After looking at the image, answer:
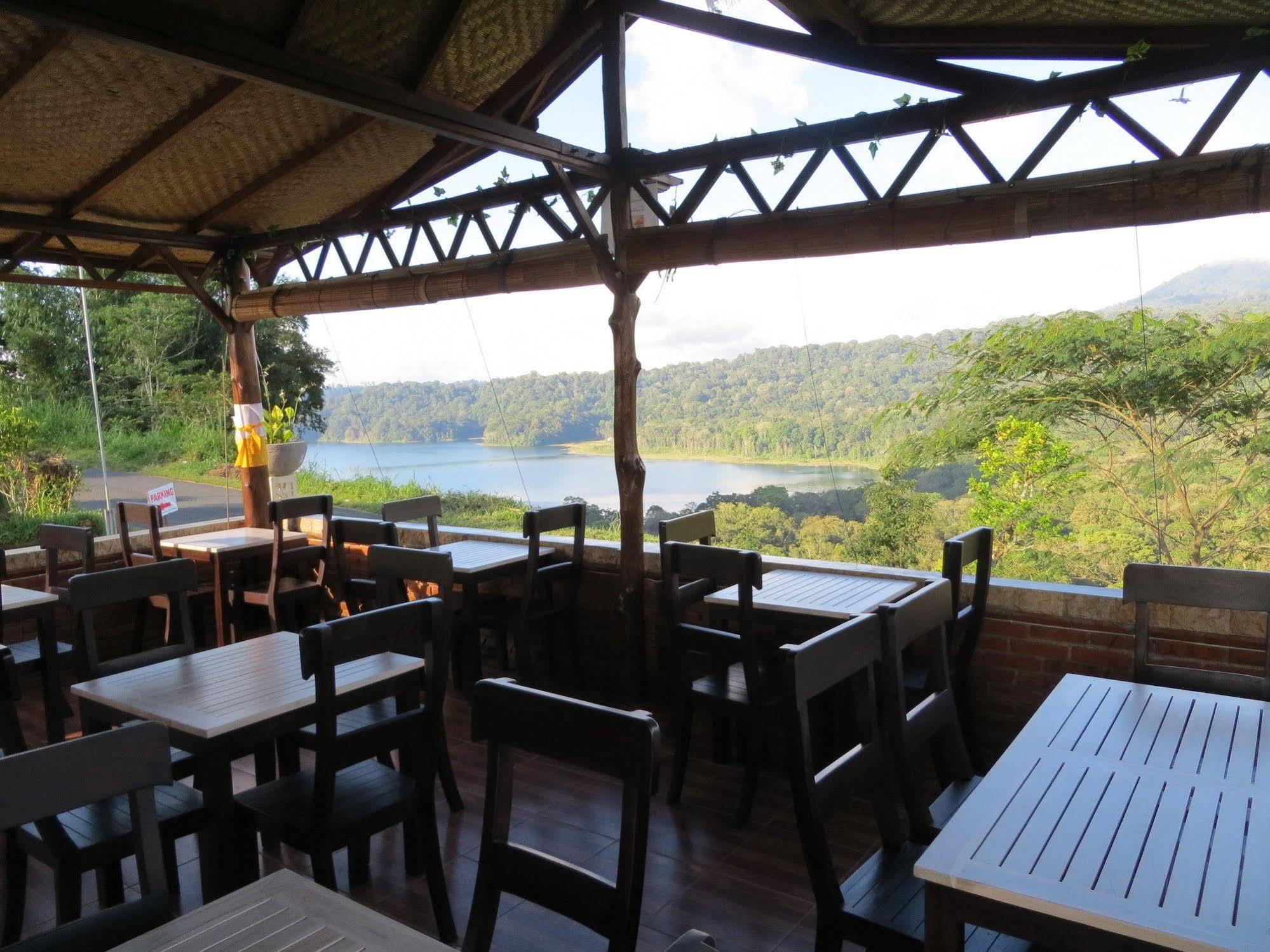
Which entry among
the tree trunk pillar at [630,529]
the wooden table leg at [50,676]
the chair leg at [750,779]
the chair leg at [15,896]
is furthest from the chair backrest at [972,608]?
the wooden table leg at [50,676]

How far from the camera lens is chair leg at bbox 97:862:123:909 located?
2.39 m

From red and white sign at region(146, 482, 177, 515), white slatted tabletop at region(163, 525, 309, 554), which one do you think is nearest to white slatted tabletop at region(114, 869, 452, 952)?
white slatted tabletop at region(163, 525, 309, 554)

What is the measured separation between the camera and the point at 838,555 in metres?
6.12

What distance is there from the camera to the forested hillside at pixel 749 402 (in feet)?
18.9

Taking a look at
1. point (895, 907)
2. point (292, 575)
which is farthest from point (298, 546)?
point (895, 907)

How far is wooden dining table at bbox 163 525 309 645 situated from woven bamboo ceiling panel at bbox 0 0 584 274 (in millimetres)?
2073

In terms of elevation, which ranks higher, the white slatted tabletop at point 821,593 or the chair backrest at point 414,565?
the chair backrest at point 414,565

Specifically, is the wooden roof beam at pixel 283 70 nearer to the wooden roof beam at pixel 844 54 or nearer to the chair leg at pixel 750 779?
the wooden roof beam at pixel 844 54

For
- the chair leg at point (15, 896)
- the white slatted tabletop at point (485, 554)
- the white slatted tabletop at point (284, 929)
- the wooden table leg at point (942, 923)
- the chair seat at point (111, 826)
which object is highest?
the white slatted tabletop at point (485, 554)

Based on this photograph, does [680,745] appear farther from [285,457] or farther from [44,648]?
[285,457]

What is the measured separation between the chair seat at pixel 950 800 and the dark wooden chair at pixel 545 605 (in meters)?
2.54

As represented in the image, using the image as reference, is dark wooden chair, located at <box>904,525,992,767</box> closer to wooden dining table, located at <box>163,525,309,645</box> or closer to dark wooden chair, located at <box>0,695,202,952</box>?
dark wooden chair, located at <box>0,695,202,952</box>

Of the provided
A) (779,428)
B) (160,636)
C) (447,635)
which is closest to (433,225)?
(779,428)

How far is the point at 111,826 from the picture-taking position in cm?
231
